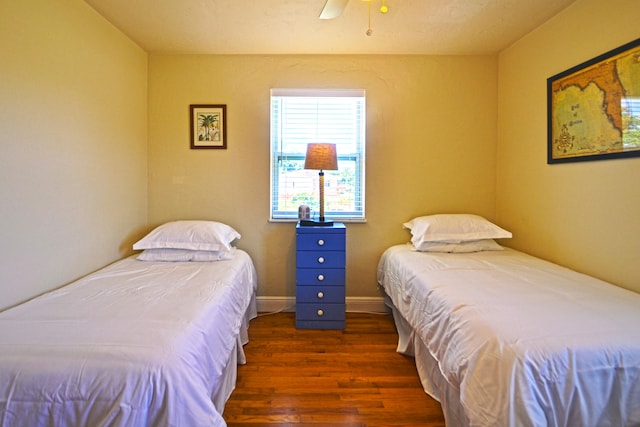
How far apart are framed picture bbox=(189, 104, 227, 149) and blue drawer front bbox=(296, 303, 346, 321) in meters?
1.66

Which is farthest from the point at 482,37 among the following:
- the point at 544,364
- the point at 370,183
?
the point at 544,364

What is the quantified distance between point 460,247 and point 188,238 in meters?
2.18

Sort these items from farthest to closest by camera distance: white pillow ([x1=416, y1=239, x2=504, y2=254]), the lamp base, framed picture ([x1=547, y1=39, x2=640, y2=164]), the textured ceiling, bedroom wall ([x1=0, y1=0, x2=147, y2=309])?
the lamp base → white pillow ([x1=416, y1=239, x2=504, y2=254]) → the textured ceiling → framed picture ([x1=547, y1=39, x2=640, y2=164]) → bedroom wall ([x1=0, y1=0, x2=147, y2=309])

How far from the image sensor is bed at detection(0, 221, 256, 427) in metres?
0.96

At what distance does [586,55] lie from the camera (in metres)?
1.99

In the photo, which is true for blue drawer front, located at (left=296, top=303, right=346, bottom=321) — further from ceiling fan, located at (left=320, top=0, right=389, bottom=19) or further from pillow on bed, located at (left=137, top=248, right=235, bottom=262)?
ceiling fan, located at (left=320, top=0, right=389, bottom=19)

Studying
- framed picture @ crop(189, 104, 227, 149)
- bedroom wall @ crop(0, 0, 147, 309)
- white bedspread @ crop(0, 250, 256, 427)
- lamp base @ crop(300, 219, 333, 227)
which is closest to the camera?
white bedspread @ crop(0, 250, 256, 427)

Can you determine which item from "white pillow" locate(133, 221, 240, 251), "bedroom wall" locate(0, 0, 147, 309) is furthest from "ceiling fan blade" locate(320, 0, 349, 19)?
"white pillow" locate(133, 221, 240, 251)

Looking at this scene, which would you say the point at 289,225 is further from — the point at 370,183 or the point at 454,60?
the point at 454,60

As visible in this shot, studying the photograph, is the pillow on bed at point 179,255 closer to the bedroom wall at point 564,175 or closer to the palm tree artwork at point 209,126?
the palm tree artwork at point 209,126

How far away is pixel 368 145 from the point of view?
288 cm

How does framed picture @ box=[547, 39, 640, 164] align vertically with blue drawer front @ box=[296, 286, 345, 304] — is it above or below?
above

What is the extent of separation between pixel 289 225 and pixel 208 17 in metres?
1.76

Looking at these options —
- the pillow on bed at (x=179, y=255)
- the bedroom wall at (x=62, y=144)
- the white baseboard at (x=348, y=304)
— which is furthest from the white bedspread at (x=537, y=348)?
the bedroom wall at (x=62, y=144)
